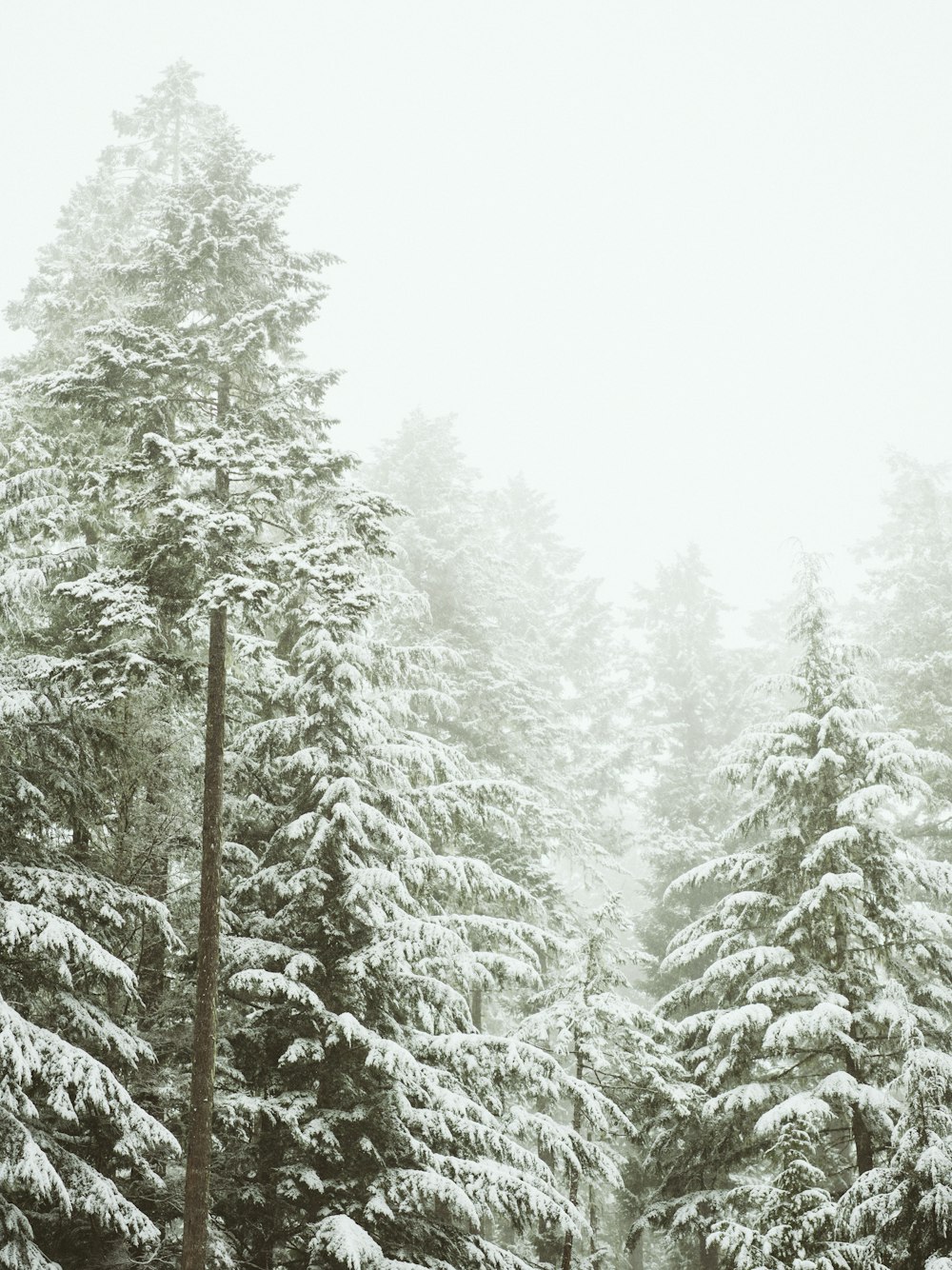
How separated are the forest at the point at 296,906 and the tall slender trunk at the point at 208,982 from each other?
41 mm

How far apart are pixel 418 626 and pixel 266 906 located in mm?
10656

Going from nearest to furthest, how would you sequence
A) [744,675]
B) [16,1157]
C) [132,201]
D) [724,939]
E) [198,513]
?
[16,1157], [198,513], [724,939], [132,201], [744,675]

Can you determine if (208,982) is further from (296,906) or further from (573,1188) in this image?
(573,1188)

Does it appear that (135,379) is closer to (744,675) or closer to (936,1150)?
(936,1150)

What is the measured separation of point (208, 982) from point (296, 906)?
3.06m

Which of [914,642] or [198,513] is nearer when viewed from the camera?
[198,513]

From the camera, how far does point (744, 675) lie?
89.6 ft

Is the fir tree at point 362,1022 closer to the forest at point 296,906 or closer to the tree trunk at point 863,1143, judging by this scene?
the forest at point 296,906

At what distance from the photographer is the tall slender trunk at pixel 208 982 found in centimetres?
842

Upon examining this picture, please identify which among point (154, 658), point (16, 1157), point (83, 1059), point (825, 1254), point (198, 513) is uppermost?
point (198, 513)

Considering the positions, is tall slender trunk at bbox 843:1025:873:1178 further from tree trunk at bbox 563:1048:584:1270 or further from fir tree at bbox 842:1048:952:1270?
tree trunk at bbox 563:1048:584:1270

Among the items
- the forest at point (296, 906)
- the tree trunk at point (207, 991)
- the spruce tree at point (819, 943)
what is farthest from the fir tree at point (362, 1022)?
the spruce tree at point (819, 943)

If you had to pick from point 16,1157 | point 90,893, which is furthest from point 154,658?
point 16,1157

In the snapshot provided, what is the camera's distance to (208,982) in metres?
9.09
